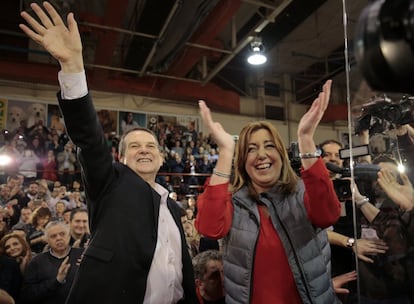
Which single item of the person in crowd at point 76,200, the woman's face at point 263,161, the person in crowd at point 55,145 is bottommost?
the person in crowd at point 76,200

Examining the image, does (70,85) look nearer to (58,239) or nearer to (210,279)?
(210,279)

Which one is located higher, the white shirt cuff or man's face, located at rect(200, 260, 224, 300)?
the white shirt cuff

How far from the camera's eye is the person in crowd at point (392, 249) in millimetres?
872

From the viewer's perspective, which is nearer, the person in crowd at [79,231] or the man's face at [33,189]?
the person in crowd at [79,231]

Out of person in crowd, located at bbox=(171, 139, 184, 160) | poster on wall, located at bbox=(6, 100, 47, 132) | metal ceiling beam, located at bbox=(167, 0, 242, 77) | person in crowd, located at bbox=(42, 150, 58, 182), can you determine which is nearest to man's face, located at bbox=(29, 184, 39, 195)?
person in crowd, located at bbox=(42, 150, 58, 182)

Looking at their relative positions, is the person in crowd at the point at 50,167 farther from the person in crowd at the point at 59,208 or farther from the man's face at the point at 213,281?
the man's face at the point at 213,281

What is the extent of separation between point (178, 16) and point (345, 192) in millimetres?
3559

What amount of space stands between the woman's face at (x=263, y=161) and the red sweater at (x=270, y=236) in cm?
14

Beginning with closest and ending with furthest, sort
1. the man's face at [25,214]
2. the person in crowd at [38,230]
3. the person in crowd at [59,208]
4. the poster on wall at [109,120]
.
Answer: the person in crowd at [38,230]
the man's face at [25,214]
the person in crowd at [59,208]
the poster on wall at [109,120]

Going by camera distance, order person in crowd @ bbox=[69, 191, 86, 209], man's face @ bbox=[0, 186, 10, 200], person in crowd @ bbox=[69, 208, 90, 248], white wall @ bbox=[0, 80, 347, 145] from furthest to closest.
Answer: white wall @ bbox=[0, 80, 347, 145] → person in crowd @ bbox=[69, 191, 86, 209] → man's face @ bbox=[0, 186, 10, 200] → person in crowd @ bbox=[69, 208, 90, 248]

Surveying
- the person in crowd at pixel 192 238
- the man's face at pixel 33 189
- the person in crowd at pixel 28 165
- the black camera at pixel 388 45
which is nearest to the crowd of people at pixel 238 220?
the black camera at pixel 388 45

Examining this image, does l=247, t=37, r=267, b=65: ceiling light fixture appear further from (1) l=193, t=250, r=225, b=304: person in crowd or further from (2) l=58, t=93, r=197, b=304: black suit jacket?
(2) l=58, t=93, r=197, b=304: black suit jacket

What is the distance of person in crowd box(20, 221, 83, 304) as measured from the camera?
6.89 feet

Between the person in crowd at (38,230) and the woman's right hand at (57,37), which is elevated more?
the woman's right hand at (57,37)
